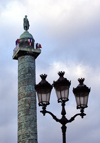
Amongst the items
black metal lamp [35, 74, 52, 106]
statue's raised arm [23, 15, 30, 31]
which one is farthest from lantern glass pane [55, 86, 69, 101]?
statue's raised arm [23, 15, 30, 31]

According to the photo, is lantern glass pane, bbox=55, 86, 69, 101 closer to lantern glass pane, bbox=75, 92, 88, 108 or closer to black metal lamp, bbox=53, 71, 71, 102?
Answer: black metal lamp, bbox=53, 71, 71, 102

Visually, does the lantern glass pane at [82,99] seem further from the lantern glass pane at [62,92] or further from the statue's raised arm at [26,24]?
the statue's raised arm at [26,24]

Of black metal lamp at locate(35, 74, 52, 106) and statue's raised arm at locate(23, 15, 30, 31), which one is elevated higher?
statue's raised arm at locate(23, 15, 30, 31)

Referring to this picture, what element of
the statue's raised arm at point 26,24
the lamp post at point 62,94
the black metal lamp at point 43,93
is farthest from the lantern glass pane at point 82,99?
the statue's raised arm at point 26,24

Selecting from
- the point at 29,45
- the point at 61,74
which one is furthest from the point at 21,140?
the point at 61,74

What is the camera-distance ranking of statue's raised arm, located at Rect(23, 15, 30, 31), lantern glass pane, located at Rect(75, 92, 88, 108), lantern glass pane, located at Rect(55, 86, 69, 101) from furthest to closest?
statue's raised arm, located at Rect(23, 15, 30, 31) < lantern glass pane, located at Rect(75, 92, 88, 108) < lantern glass pane, located at Rect(55, 86, 69, 101)

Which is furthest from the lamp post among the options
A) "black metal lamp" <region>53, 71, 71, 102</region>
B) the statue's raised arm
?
the statue's raised arm

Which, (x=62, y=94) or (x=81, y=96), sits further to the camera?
(x=81, y=96)

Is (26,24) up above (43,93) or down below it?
above

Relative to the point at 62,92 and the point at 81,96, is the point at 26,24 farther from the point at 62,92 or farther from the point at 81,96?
the point at 62,92

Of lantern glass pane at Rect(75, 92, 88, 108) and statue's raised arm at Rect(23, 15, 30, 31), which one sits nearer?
lantern glass pane at Rect(75, 92, 88, 108)

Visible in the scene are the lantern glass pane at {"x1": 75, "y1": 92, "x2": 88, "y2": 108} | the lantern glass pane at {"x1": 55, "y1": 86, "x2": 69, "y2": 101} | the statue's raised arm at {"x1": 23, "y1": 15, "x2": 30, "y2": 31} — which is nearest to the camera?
the lantern glass pane at {"x1": 55, "y1": 86, "x2": 69, "y2": 101}

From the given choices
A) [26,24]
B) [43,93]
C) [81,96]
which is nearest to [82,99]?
[81,96]

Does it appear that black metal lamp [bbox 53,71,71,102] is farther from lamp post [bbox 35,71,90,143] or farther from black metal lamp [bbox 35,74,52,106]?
black metal lamp [bbox 35,74,52,106]
